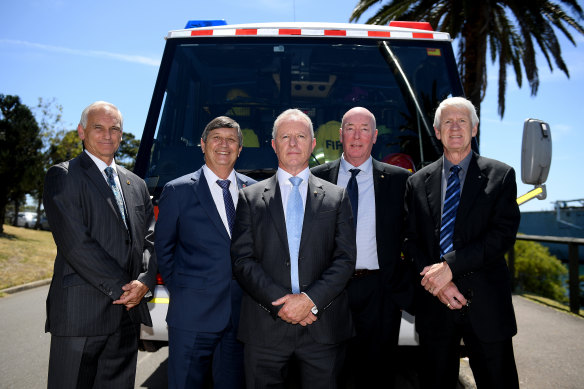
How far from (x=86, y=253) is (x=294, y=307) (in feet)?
4.01

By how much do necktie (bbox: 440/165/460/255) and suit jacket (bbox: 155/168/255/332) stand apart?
4.30 feet

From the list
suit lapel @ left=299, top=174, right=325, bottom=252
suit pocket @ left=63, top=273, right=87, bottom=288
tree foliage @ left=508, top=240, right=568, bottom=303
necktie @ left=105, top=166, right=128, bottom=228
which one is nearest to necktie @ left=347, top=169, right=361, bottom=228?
suit lapel @ left=299, top=174, right=325, bottom=252

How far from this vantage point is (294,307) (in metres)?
2.43

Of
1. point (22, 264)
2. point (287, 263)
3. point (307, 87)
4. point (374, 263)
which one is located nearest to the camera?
point (287, 263)

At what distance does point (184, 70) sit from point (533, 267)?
626 inches

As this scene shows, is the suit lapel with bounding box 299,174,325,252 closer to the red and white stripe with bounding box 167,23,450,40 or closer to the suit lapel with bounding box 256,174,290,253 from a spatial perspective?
the suit lapel with bounding box 256,174,290,253

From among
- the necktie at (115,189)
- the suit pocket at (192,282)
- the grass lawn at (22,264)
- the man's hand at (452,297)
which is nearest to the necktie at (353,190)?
the man's hand at (452,297)

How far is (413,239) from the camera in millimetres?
3010

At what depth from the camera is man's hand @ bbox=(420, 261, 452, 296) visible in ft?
8.94

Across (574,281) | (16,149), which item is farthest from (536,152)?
(16,149)

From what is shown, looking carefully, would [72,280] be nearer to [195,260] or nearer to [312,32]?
[195,260]

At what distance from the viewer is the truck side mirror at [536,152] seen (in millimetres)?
3322

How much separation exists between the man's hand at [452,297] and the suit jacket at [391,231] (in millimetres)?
303

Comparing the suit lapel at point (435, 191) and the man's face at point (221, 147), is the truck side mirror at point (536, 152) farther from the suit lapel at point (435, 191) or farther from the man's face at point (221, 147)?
the man's face at point (221, 147)
